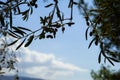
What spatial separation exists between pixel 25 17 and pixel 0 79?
2.96 meters

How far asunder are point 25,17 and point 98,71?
17525 mm

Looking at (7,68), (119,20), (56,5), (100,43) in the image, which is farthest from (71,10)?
(119,20)

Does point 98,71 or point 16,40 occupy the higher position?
point 98,71

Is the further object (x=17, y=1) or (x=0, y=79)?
(x=0, y=79)

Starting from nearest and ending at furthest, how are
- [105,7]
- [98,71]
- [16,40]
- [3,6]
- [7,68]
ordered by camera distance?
[16,40]
[3,6]
[105,7]
[7,68]
[98,71]

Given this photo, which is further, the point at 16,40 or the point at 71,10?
the point at 71,10

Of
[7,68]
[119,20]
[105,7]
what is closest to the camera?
[105,7]

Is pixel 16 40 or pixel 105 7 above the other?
pixel 105 7

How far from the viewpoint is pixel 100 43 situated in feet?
11.6

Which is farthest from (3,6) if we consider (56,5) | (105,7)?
(105,7)

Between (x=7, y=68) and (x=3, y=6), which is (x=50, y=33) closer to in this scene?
(x=3, y=6)

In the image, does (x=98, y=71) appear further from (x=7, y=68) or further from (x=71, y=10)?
(x=71, y=10)

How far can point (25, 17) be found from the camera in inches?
152

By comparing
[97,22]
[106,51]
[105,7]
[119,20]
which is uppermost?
[119,20]
